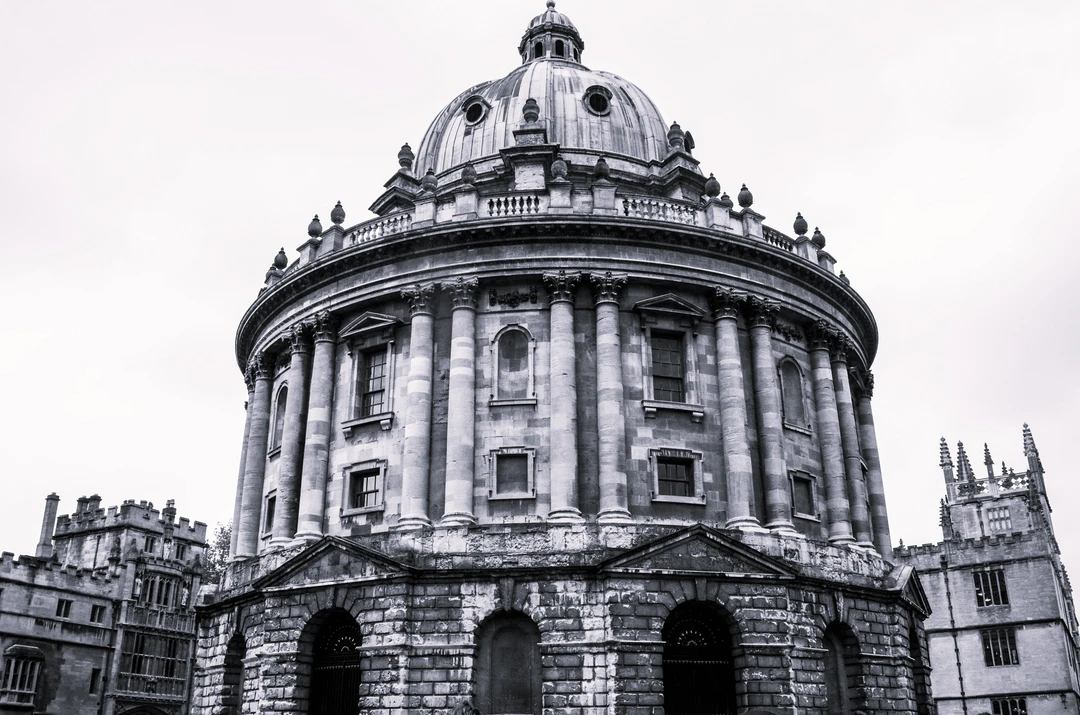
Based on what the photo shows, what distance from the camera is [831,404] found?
35.0m

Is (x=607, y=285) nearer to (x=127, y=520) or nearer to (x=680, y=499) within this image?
(x=680, y=499)

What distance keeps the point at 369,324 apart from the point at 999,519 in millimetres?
64203

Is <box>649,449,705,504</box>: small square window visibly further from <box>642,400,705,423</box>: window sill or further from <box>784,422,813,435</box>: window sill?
<box>784,422,813,435</box>: window sill

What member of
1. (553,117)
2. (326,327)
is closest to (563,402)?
Result: (326,327)

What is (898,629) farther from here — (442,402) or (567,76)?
(567,76)

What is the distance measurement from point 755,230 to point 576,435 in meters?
10.3

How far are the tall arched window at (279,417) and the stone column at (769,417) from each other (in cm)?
1691

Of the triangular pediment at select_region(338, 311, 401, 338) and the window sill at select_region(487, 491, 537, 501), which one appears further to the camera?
the triangular pediment at select_region(338, 311, 401, 338)

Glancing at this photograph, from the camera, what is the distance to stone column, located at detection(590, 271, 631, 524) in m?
29.2

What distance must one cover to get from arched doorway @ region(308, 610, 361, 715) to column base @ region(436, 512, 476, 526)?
3919 mm

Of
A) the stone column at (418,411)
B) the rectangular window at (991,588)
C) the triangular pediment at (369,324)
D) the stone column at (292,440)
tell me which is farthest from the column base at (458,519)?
the rectangular window at (991,588)

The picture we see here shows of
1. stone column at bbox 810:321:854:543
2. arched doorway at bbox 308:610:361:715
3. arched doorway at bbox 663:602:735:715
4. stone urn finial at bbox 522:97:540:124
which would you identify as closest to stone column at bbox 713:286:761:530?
arched doorway at bbox 663:602:735:715

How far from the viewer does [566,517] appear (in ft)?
94.2

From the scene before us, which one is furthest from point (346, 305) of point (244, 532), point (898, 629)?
point (898, 629)
